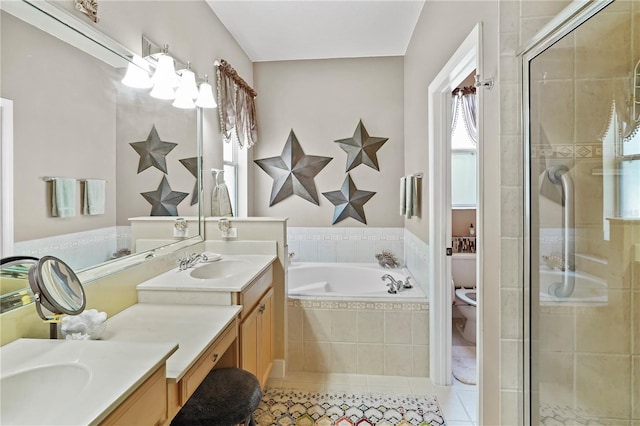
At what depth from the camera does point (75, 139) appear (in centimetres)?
119

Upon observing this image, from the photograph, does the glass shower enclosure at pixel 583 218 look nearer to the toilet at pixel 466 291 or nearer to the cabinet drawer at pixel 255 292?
the cabinet drawer at pixel 255 292

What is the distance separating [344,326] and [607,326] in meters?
1.58

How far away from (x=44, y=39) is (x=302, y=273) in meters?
2.69

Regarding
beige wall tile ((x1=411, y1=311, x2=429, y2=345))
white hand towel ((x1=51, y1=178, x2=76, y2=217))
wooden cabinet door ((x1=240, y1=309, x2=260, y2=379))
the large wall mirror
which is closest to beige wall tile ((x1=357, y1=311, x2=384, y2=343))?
beige wall tile ((x1=411, y1=311, x2=429, y2=345))

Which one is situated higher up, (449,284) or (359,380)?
(449,284)

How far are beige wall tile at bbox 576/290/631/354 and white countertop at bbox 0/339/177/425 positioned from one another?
1.57 metres

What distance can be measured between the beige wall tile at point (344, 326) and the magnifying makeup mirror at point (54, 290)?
177cm

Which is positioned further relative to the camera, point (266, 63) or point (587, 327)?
point (266, 63)

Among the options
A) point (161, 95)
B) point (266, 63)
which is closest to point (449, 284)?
point (161, 95)

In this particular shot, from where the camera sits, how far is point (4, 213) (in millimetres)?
947

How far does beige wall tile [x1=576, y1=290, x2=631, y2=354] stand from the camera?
3.97 feet

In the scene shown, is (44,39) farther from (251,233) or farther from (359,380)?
(359,380)

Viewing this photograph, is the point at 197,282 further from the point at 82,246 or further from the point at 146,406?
the point at 146,406

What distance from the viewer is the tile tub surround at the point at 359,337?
2.37m
